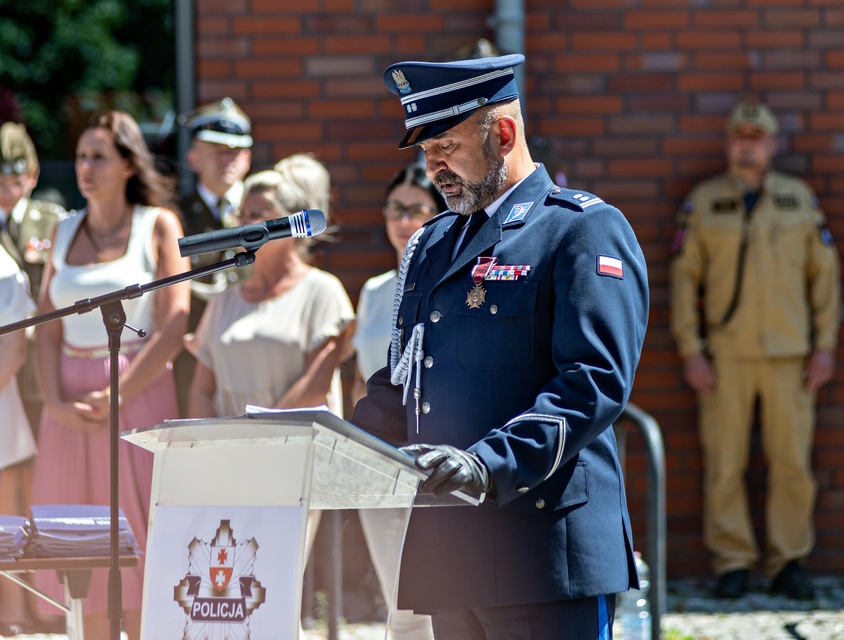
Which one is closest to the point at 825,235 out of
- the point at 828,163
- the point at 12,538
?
the point at 828,163

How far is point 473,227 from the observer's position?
288cm

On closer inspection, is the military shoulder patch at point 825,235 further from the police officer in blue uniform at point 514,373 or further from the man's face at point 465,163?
the man's face at point 465,163

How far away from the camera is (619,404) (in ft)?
8.32

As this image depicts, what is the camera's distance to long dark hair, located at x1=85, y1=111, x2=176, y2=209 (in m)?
4.97

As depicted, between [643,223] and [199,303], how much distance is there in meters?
2.13

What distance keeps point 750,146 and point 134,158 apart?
108 inches

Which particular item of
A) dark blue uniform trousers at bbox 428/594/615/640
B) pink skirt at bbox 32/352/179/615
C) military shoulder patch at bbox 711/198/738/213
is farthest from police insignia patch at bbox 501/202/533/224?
military shoulder patch at bbox 711/198/738/213

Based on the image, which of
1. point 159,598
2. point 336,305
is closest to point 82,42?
point 336,305

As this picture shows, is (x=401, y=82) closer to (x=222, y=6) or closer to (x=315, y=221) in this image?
(x=315, y=221)

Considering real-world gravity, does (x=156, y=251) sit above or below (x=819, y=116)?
below

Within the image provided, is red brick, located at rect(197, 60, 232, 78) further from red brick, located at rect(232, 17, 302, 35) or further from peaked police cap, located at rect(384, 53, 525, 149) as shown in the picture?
peaked police cap, located at rect(384, 53, 525, 149)

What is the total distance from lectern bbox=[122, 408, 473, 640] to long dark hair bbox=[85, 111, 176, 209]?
262 cm

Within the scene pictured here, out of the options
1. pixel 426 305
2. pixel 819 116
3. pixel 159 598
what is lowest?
pixel 159 598

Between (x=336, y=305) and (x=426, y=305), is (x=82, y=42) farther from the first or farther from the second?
(x=426, y=305)
